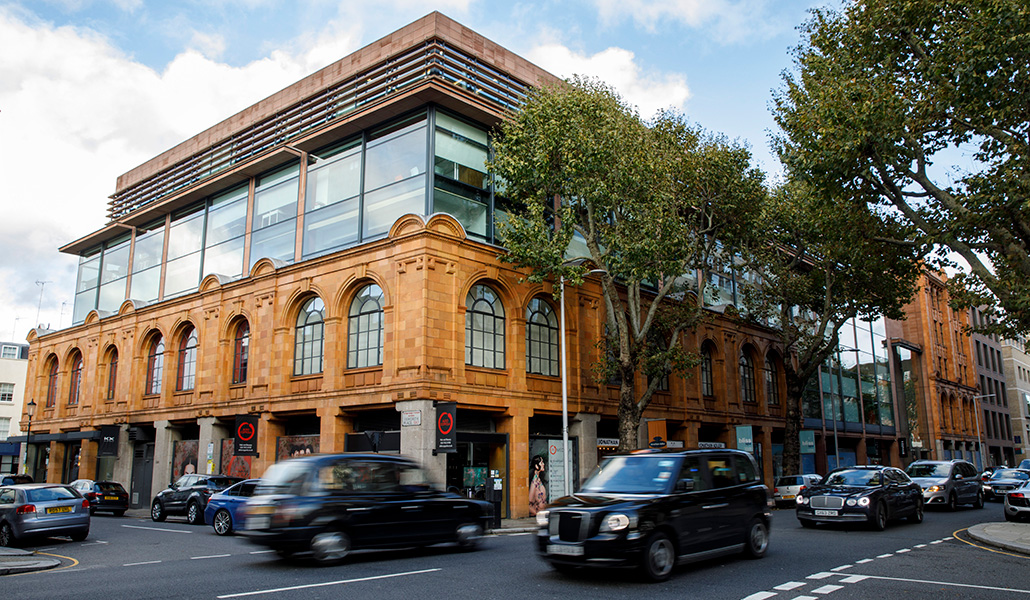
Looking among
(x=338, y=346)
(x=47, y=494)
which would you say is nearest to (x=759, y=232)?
(x=338, y=346)

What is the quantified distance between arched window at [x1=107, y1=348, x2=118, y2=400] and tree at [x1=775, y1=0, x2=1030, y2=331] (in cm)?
3297

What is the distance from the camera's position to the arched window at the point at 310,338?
25.9 meters

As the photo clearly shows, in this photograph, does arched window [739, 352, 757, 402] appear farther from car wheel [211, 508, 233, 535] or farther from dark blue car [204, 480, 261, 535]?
car wheel [211, 508, 233, 535]

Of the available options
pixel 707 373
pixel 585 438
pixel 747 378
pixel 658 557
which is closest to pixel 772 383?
pixel 747 378

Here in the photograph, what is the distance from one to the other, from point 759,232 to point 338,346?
17521mm

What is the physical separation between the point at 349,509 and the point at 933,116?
15.5 metres

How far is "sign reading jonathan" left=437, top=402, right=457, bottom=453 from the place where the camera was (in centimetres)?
2134

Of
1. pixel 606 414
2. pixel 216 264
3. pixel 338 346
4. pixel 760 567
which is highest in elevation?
pixel 216 264

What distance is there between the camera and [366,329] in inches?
960

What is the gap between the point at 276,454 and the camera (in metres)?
26.5

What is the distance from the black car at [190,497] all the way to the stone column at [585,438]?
11.7 metres

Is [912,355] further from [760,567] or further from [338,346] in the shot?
[760,567]

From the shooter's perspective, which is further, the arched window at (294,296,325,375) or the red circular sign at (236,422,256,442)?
the arched window at (294,296,325,375)

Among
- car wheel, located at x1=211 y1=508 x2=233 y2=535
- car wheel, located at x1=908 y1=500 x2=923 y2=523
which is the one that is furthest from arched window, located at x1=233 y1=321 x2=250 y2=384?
car wheel, located at x1=908 y1=500 x2=923 y2=523
